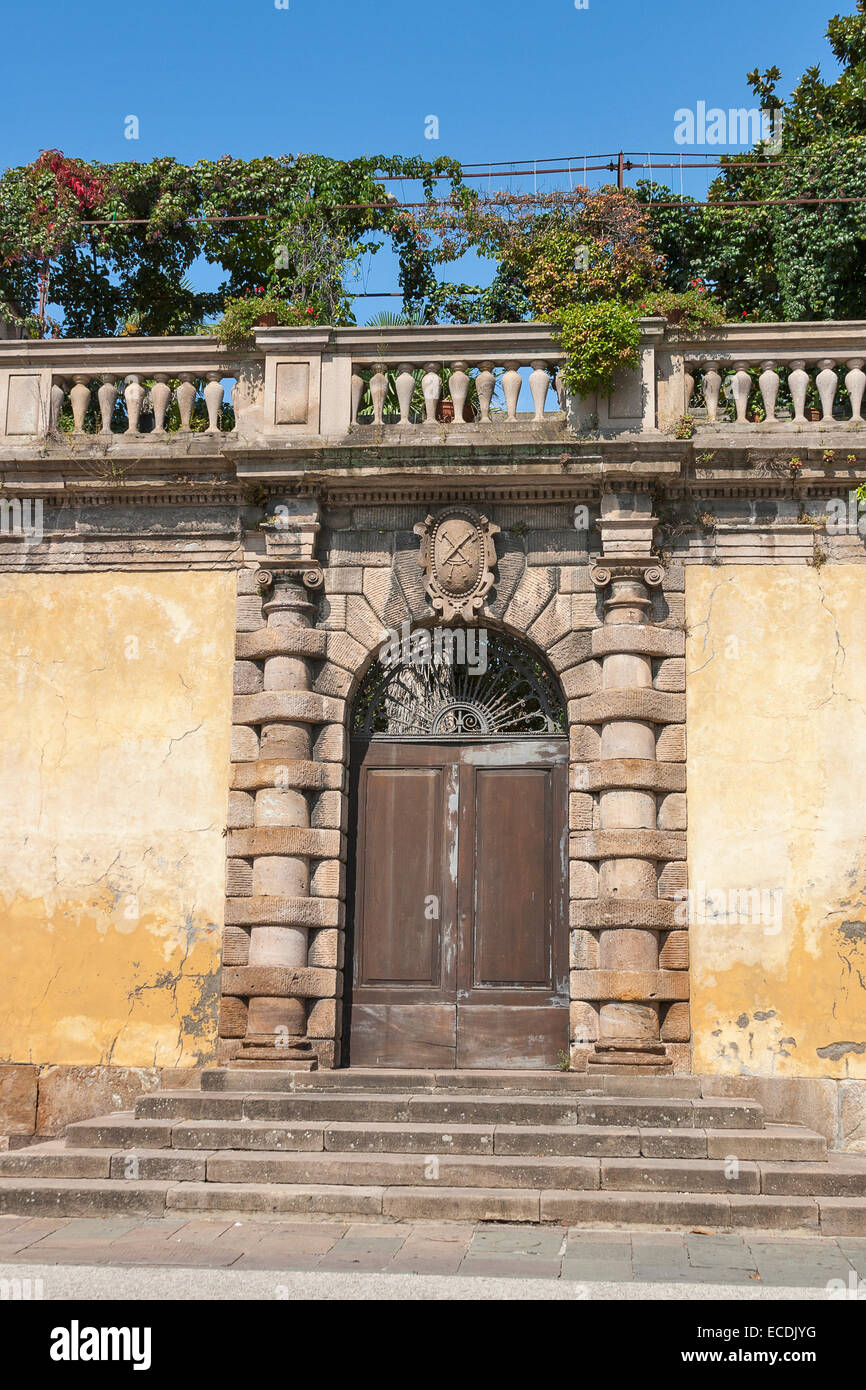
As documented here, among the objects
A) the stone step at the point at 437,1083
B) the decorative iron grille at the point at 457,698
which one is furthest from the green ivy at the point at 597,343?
the stone step at the point at 437,1083

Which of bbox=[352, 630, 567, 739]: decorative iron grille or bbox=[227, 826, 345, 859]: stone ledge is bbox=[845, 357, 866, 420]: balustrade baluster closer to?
bbox=[352, 630, 567, 739]: decorative iron grille

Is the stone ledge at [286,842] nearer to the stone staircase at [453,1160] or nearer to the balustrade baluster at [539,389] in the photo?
the stone staircase at [453,1160]

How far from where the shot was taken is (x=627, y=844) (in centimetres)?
948

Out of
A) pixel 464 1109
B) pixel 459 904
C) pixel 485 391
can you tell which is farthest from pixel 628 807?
pixel 485 391

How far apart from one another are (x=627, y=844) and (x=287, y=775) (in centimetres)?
253

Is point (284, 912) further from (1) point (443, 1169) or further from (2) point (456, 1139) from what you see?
(1) point (443, 1169)

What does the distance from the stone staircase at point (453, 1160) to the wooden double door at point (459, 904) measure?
33.1 inches

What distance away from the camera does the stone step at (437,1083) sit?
9055 millimetres

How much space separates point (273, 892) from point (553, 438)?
13.2ft

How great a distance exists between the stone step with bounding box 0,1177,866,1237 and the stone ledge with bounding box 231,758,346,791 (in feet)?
Result: 9.82

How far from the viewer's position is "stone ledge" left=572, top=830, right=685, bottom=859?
373 inches

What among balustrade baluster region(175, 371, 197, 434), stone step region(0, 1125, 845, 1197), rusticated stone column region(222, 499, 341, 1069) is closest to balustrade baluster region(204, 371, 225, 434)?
balustrade baluster region(175, 371, 197, 434)
